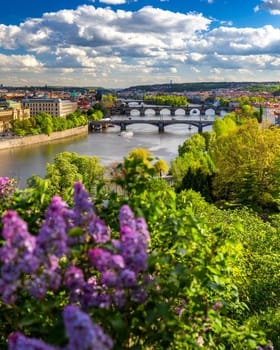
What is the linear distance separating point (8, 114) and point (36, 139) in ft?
48.1

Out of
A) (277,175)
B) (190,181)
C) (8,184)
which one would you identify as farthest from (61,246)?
(190,181)

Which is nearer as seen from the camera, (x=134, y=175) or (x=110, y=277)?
(x=110, y=277)

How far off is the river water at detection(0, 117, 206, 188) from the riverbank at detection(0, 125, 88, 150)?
100cm

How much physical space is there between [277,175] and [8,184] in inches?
526

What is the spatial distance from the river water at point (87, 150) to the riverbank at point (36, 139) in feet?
3.29

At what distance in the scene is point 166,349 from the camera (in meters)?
2.62

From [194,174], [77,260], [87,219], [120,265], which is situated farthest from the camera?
[194,174]

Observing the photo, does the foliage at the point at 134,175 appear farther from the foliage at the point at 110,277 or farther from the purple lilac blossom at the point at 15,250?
the purple lilac blossom at the point at 15,250

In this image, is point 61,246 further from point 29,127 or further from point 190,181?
point 29,127

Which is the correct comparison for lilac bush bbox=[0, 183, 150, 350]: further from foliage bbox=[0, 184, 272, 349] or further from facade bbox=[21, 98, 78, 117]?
facade bbox=[21, 98, 78, 117]

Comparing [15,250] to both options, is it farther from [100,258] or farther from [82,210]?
[82,210]

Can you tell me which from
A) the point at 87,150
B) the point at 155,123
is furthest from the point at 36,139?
the point at 155,123

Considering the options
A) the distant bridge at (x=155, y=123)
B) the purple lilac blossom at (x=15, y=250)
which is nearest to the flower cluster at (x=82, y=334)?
the purple lilac blossom at (x=15, y=250)

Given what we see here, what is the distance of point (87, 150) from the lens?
4322 centimetres
